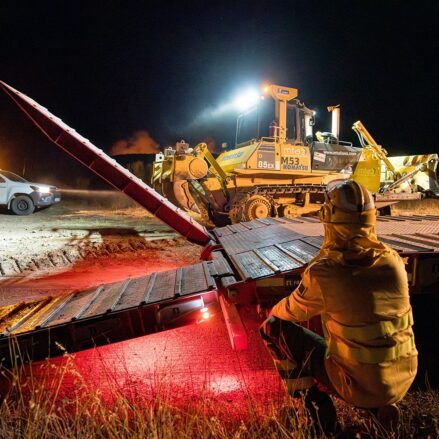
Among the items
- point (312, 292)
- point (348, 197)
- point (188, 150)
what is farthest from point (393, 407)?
point (188, 150)

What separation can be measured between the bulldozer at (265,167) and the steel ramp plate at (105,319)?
7.15 m

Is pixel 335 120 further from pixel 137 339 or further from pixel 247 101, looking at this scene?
pixel 137 339

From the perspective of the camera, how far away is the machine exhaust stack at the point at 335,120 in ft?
40.2

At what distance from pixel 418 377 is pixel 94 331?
300cm

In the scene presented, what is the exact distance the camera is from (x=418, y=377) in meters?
3.55

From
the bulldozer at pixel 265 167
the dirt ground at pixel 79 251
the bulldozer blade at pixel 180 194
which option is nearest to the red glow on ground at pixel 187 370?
the dirt ground at pixel 79 251

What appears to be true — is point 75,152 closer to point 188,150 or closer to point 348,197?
point 348,197

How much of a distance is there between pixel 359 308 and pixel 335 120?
11.4 meters

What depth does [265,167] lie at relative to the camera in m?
10.8

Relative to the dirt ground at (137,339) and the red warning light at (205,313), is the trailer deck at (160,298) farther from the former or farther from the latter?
the dirt ground at (137,339)

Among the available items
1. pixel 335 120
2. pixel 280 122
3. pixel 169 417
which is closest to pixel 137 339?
pixel 169 417

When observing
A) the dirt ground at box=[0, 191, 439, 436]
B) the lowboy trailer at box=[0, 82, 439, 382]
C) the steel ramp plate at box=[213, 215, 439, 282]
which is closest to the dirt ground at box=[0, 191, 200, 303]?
the dirt ground at box=[0, 191, 439, 436]

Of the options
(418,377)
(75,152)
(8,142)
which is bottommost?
Result: (418,377)

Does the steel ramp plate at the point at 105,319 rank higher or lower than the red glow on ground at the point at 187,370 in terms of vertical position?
higher
